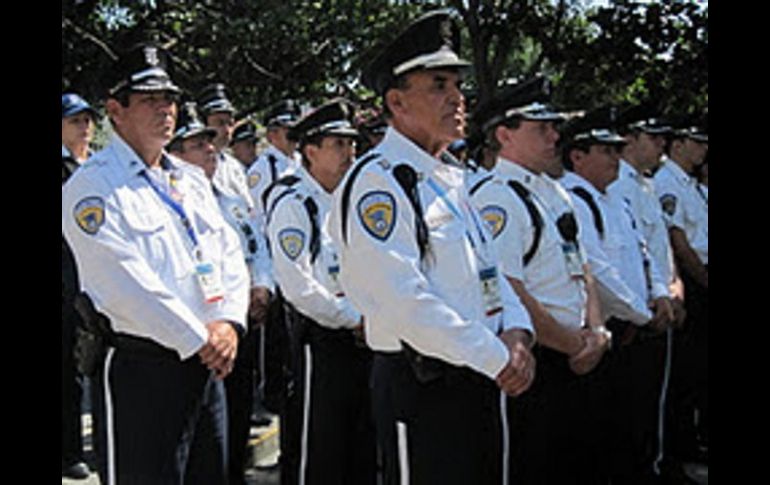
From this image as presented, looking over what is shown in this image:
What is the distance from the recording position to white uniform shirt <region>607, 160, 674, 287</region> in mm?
5848

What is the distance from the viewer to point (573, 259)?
14.2 ft

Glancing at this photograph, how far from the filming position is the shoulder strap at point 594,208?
201 inches

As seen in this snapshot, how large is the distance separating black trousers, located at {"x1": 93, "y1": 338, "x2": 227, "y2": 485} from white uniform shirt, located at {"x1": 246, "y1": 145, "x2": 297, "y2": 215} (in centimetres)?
403

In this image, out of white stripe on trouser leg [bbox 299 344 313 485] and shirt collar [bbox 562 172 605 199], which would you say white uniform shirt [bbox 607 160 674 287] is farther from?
white stripe on trouser leg [bbox 299 344 313 485]

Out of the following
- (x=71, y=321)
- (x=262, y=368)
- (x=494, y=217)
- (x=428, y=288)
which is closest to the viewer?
(x=428, y=288)

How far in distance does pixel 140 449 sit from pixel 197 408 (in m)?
0.27

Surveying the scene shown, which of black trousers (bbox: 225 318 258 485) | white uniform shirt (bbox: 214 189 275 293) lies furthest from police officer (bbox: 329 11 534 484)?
white uniform shirt (bbox: 214 189 275 293)

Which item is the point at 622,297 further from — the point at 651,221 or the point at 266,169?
the point at 266,169

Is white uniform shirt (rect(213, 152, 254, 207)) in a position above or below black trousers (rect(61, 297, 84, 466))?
above

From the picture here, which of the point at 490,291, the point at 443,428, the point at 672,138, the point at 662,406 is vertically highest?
the point at 672,138

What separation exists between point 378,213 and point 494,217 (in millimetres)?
1033

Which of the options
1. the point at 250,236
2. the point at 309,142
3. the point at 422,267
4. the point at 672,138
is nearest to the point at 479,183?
the point at 422,267

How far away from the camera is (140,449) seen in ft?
11.6
